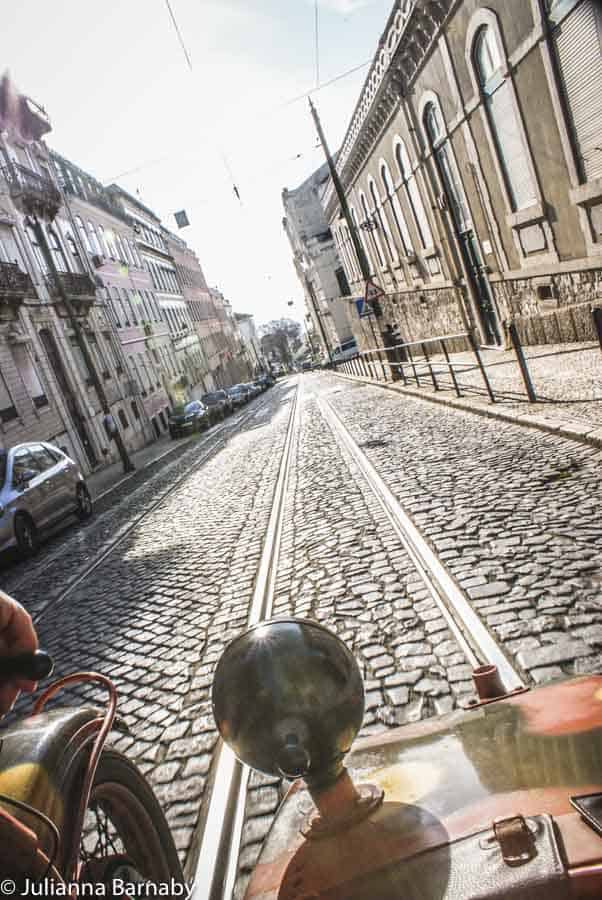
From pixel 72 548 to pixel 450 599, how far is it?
8.25m

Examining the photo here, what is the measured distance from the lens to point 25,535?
10867mm

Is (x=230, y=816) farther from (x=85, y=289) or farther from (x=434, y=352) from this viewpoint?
(x=85, y=289)

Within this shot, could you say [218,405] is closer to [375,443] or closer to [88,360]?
[88,360]

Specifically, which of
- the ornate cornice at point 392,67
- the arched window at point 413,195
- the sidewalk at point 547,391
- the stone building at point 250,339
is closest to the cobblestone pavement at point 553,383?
the sidewalk at point 547,391

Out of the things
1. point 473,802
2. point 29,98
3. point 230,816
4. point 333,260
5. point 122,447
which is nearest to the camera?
point 473,802

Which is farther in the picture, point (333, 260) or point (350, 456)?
point (333, 260)

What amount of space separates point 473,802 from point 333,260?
65617 mm

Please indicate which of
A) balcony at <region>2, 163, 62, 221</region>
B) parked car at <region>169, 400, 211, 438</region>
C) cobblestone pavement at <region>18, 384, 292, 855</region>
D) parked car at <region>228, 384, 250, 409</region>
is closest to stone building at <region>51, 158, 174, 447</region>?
balcony at <region>2, 163, 62, 221</region>

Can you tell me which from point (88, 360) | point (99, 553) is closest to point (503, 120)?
point (99, 553)

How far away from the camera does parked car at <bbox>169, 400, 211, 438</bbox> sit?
31047 mm

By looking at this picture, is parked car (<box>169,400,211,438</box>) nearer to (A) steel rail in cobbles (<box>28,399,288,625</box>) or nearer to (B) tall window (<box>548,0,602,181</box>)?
(A) steel rail in cobbles (<box>28,399,288,625</box>)

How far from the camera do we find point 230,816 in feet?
9.00

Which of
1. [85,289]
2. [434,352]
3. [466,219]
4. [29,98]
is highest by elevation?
[29,98]

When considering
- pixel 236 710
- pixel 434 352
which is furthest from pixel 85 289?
pixel 236 710
